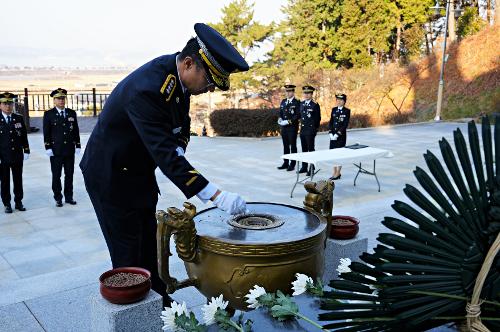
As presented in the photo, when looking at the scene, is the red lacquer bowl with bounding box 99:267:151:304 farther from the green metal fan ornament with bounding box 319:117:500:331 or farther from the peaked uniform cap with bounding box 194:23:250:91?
the green metal fan ornament with bounding box 319:117:500:331

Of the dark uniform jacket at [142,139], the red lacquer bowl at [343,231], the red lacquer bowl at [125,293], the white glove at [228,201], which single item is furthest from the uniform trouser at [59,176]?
the white glove at [228,201]

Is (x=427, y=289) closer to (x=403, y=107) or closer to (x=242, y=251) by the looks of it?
(x=242, y=251)

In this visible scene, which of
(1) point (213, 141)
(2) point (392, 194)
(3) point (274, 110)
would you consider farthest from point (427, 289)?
(3) point (274, 110)

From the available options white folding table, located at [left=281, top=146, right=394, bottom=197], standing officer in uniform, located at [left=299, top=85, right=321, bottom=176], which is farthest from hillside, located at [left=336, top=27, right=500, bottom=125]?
white folding table, located at [left=281, top=146, right=394, bottom=197]

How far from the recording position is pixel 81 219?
6512 mm

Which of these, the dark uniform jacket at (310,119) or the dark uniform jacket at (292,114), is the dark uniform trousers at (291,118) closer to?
the dark uniform jacket at (292,114)

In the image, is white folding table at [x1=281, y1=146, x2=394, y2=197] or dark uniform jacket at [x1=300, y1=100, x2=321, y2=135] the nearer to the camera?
white folding table at [x1=281, y1=146, x2=394, y2=197]

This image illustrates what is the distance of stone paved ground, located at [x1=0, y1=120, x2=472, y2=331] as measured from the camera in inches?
138

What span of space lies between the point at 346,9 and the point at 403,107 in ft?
26.5

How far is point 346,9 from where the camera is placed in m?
30.1

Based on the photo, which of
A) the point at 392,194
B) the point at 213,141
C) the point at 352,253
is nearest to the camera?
the point at 352,253

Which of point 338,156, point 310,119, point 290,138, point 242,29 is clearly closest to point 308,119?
point 310,119

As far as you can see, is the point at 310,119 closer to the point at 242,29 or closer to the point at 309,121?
the point at 309,121

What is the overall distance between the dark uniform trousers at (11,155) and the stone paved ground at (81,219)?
0.34 meters
